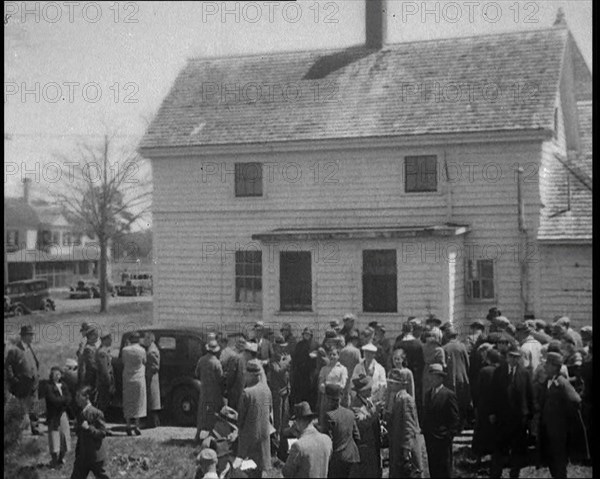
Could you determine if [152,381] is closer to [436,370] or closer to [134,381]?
[134,381]

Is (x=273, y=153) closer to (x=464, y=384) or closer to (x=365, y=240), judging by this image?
(x=365, y=240)

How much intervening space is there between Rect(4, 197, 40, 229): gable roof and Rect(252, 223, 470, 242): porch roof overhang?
244cm

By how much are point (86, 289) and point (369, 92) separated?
3.63 m

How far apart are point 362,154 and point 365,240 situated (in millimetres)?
877

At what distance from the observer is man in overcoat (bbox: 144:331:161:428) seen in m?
7.68

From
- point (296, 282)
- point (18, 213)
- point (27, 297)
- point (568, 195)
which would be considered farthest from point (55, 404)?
point (568, 195)

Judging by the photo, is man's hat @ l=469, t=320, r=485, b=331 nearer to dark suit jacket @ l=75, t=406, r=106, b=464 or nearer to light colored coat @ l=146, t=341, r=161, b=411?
light colored coat @ l=146, t=341, r=161, b=411

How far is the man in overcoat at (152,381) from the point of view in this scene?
768 centimetres

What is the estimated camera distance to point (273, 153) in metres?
7.32

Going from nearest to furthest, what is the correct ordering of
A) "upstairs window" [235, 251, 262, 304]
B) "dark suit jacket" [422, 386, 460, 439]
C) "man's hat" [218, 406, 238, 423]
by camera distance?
"dark suit jacket" [422, 386, 460, 439], "man's hat" [218, 406, 238, 423], "upstairs window" [235, 251, 262, 304]

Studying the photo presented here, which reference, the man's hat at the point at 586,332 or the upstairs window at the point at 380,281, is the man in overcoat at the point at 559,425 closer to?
the man's hat at the point at 586,332

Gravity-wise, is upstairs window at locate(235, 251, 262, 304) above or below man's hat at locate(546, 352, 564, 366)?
above

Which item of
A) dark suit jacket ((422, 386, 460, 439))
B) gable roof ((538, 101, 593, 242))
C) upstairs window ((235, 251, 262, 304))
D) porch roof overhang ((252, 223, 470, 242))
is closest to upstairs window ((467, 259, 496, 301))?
porch roof overhang ((252, 223, 470, 242))

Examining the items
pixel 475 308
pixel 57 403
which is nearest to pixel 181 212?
pixel 57 403
